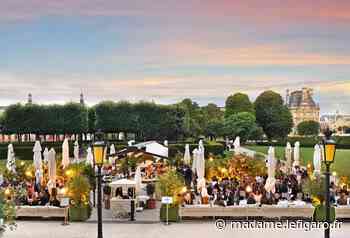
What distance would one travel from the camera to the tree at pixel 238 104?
104 meters

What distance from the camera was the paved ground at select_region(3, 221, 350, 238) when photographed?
1792 centimetres

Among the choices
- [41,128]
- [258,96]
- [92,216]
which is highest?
[258,96]

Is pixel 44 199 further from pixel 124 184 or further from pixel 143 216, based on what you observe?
pixel 143 216

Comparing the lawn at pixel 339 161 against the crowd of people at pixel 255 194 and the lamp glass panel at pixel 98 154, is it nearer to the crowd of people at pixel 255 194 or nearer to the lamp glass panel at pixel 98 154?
the crowd of people at pixel 255 194

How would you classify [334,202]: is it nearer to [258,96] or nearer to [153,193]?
Result: [153,193]

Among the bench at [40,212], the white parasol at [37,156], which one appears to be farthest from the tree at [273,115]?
the bench at [40,212]

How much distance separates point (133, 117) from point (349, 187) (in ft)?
185

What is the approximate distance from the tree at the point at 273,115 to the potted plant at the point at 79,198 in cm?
8024

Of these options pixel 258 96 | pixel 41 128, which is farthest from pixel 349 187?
pixel 258 96

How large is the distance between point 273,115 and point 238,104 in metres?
8.39

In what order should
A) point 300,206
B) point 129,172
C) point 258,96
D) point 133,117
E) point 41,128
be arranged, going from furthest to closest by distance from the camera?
point 258,96
point 133,117
point 41,128
point 129,172
point 300,206

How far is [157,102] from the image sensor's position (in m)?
83.2

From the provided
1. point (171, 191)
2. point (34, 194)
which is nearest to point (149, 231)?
point (171, 191)

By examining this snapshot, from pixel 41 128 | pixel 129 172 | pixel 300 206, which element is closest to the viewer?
pixel 300 206
